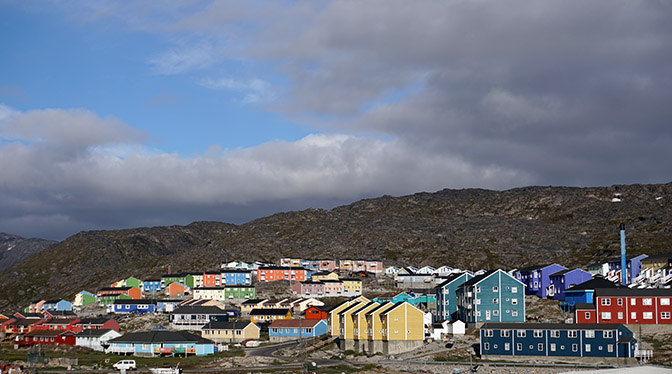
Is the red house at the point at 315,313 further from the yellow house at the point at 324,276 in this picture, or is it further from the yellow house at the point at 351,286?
the yellow house at the point at 324,276

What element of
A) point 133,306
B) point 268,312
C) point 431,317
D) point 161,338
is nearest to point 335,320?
point 431,317

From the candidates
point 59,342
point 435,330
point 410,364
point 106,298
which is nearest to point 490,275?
point 435,330

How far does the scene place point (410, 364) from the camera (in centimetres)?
7362

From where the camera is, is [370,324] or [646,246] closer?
[370,324]

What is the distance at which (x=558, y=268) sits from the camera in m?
115

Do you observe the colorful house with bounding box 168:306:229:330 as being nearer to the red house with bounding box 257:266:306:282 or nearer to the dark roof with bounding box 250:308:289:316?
the dark roof with bounding box 250:308:289:316

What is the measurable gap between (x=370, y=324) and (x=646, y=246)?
394 ft

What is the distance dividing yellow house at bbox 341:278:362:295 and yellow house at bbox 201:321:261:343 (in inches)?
2220

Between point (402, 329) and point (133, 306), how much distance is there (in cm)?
7660

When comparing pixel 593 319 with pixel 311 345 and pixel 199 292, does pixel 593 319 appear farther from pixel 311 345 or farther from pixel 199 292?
pixel 199 292

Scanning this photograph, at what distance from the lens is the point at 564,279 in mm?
105625

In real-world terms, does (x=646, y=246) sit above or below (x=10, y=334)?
above

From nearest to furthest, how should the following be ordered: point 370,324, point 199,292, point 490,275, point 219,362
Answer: point 219,362
point 370,324
point 490,275
point 199,292

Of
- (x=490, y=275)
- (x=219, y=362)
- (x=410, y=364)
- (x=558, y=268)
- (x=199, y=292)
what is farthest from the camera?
(x=199, y=292)
